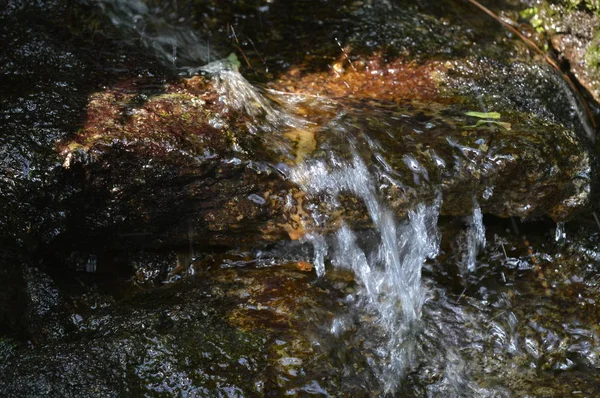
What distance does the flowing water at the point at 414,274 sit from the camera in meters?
3.07

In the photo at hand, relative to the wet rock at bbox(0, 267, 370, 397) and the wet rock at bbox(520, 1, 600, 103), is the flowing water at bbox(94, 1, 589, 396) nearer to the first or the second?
the wet rock at bbox(0, 267, 370, 397)

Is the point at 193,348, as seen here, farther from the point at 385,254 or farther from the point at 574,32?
the point at 574,32

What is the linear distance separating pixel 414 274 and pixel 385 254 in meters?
0.25

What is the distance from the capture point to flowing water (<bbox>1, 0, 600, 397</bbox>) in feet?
10.1

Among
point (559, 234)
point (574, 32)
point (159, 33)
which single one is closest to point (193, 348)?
point (559, 234)

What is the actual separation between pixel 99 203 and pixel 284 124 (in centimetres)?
107

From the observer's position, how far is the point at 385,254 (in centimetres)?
330

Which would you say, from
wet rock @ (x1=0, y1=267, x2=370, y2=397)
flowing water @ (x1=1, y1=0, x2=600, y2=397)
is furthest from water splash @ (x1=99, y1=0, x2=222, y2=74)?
wet rock @ (x1=0, y1=267, x2=370, y2=397)

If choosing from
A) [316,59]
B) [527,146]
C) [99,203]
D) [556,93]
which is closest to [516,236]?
[527,146]

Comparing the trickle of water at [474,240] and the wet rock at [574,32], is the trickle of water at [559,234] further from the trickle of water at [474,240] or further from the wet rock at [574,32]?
the wet rock at [574,32]

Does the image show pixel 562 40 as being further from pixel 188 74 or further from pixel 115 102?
pixel 115 102

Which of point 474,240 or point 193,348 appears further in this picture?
point 474,240

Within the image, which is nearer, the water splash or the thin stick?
the water splash

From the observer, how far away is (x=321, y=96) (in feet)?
12.5
